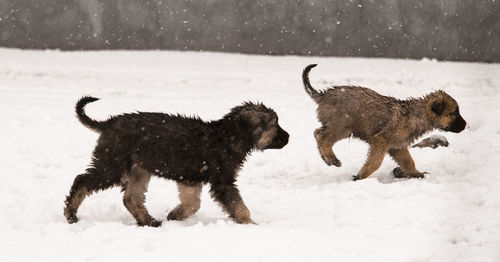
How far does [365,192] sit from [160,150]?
213 cm

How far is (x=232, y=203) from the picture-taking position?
708 centimetres

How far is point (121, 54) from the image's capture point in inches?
623

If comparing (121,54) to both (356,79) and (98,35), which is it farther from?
(356,79)

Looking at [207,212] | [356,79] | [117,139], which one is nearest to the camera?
[117,139]

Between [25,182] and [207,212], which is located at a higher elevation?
[25,182]

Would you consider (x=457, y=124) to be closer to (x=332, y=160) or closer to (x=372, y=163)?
(x=372, y=163)

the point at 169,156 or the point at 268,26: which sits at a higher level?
the point at 268,26

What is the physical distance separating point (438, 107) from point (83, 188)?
4117 millimetres

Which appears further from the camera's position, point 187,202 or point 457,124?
point 457,124

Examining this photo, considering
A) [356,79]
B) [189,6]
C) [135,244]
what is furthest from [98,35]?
[135,244]

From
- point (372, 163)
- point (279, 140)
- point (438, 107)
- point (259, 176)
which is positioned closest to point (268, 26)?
point (259, 176)

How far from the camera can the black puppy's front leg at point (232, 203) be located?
7066 millimetres

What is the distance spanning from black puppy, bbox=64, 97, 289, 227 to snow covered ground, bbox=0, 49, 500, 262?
26 centimetres

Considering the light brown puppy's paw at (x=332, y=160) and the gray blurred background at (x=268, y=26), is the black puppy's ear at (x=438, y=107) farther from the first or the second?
the gray blurred background at (x=268, y=26)
